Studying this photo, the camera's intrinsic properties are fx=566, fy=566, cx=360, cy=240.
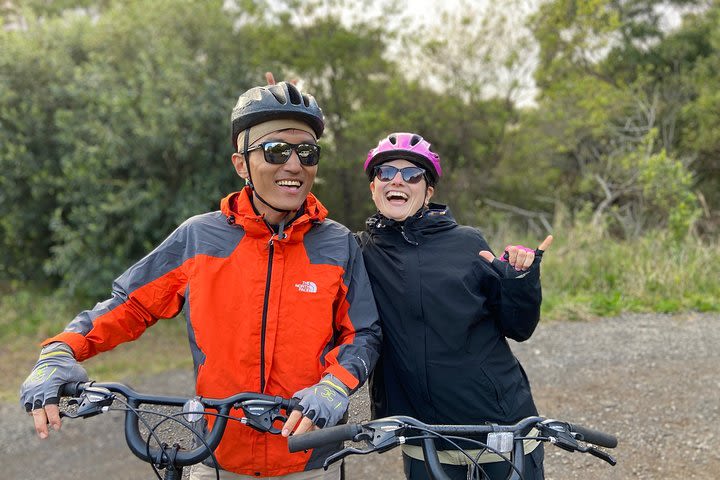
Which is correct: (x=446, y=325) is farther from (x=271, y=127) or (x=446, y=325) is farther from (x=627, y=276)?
(x=627, y=276)

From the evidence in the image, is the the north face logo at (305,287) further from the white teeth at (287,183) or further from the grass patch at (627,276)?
the grass patch at (627,276)

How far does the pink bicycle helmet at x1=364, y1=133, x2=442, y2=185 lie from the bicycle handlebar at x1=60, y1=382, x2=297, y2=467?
3.99 feet

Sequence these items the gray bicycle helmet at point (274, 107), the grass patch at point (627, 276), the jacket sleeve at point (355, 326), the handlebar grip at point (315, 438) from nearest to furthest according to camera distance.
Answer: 1. the handlebar grip at point (315, 438)
2. the jacket sleeve at point (355, 326)
3. the gray bicycle helmet at point (274, 107)
4. the grass patch at point (627, 276)

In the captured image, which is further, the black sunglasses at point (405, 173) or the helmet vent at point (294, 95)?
the black sunglasses at point (405, 173)

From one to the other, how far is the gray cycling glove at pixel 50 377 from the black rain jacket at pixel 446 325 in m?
1.21

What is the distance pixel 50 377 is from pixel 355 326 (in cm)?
108

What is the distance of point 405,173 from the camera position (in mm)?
2561

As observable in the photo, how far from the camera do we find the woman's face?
253cm

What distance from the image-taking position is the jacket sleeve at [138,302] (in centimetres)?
217

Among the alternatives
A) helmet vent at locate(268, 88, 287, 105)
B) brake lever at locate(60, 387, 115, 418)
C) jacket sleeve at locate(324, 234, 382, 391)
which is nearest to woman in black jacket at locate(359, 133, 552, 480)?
jacket sleeve at locate(324, 234, 382, 391)

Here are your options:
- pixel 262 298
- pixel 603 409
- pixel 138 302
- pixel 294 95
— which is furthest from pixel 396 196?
pixel 603 409

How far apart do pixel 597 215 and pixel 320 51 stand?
6165 millimetres

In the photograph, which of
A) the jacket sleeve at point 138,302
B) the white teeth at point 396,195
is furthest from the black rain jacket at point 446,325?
the jacket sleeve at point 138,302

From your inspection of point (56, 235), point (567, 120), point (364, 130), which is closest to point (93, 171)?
point (56, 235)
